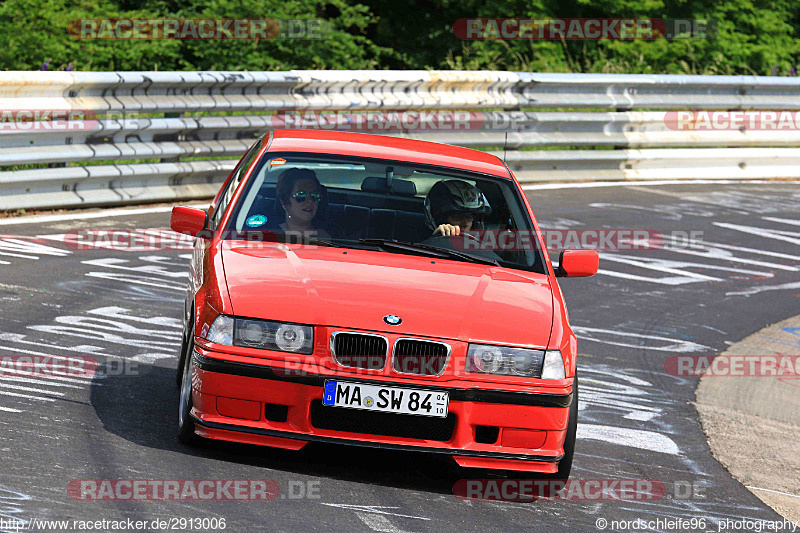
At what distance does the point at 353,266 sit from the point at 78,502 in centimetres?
181

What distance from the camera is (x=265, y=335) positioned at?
5.52 m

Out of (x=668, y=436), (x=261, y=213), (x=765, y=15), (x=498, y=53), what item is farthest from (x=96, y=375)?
(x=765, y=15)

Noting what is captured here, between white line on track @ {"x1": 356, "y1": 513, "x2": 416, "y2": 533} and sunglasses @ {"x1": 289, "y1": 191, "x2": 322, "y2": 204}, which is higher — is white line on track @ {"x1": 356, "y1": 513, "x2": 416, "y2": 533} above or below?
below

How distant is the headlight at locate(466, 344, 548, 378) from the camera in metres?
5.57

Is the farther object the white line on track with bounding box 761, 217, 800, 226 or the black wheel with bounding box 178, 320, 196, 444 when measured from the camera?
the white line on track with bounding box 761, 217, 800, 226

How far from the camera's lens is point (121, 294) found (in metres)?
9.41

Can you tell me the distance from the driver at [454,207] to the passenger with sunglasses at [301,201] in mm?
615

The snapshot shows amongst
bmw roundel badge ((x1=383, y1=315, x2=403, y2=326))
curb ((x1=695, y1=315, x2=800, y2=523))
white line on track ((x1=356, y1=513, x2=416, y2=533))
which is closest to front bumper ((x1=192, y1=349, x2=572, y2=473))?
bmw roundel badge ((x1=383, y1=315, x2=403, y2=326))

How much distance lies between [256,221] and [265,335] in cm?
130

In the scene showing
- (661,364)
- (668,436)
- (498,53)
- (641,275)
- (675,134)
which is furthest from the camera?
(498,53)

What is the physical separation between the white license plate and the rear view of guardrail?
24.0 ft

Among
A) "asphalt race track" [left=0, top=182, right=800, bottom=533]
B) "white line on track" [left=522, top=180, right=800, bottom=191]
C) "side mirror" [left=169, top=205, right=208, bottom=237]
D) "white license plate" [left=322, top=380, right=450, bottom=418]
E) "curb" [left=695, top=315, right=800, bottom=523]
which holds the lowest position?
"curb" [left=695, top=315, right=800, bottom=523]

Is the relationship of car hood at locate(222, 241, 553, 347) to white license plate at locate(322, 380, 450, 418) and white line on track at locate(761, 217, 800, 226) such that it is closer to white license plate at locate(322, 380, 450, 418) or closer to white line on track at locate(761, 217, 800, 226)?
white license plate at locate(322, 380, 450, 418)

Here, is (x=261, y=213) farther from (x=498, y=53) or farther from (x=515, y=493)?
(x=498, y=53)
